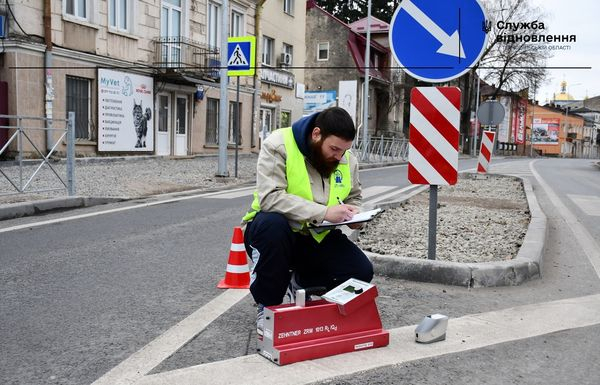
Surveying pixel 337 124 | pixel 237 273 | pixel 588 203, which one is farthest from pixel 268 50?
pixel 337 124

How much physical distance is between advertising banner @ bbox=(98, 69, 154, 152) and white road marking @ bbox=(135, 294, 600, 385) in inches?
628

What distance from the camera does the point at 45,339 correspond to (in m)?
3.51

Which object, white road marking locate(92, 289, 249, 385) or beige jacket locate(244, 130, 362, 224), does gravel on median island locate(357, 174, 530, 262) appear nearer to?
white road marking locate(92, 289, 249, 385)

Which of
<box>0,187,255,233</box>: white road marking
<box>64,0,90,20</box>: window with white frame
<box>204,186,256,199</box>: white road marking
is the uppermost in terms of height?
<box>64,0,90,20</box>: window with white frame

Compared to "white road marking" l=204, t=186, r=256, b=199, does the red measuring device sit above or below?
above

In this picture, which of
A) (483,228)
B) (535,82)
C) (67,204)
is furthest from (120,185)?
(535,82)

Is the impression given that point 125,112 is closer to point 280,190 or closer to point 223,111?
point 223,111

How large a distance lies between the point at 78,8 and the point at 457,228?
14263 mm

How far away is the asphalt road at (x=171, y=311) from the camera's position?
3124 mm

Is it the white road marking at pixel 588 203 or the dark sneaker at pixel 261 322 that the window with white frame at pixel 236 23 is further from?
the dark sneaker at pixel 261 322

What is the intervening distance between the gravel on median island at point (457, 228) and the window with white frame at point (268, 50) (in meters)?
19.2

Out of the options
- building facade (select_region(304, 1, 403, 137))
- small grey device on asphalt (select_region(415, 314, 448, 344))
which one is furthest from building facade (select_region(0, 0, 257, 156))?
building facade (select_region(304, 1, 403, 137))

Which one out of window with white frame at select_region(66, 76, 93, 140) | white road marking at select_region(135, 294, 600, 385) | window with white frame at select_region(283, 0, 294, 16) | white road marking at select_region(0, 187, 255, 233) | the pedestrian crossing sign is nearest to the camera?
white road marking at select_region(135, 294, 600, 385)

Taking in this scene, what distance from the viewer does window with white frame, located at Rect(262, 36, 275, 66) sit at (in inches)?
1168
